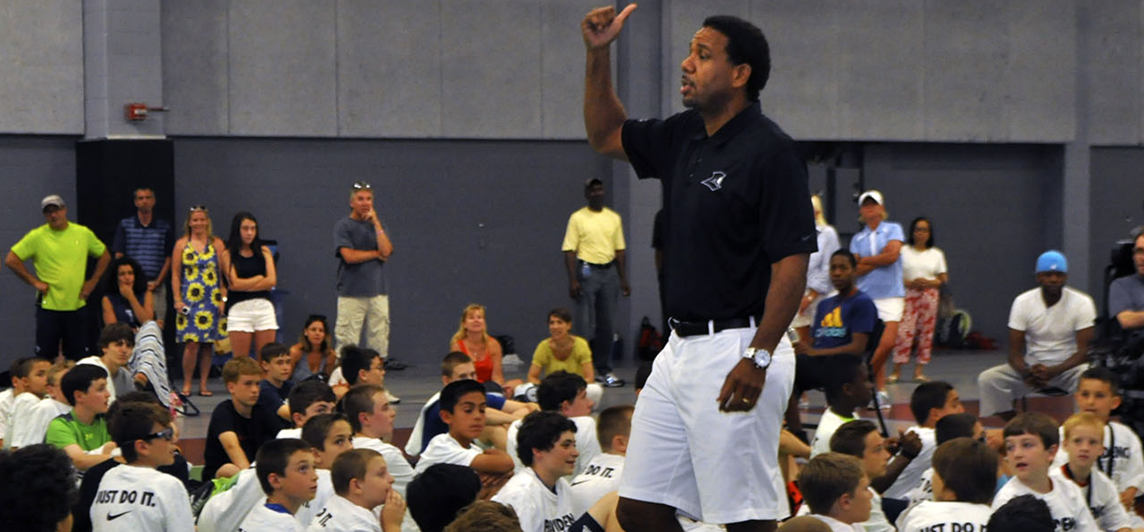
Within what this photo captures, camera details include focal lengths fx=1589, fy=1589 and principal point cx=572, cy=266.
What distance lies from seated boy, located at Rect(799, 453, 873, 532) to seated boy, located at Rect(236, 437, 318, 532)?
83.7 inches

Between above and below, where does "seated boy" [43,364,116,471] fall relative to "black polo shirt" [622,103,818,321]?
below

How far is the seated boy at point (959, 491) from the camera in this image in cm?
636

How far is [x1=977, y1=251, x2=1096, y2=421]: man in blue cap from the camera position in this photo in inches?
459

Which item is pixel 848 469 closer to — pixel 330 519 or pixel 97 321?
pixel 330 519

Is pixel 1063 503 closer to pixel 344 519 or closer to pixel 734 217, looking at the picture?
pixel 344 519

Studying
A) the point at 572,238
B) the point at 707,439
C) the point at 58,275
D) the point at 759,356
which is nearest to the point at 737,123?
the point at 759,356

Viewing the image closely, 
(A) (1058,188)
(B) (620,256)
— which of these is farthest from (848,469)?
(A) (1058,188)

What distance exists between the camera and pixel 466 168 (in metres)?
18.6

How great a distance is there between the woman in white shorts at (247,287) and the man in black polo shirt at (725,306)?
1045cm

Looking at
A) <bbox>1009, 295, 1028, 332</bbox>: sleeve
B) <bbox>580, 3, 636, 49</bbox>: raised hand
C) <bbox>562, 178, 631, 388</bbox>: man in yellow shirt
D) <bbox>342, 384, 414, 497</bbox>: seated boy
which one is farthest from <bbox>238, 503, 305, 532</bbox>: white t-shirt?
<bbox>562, 178, 631, 388</bbox>: man in yellow shirt

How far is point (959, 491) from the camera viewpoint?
6.66 metres

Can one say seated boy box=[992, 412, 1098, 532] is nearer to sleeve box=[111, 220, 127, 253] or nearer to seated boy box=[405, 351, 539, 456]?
seated boy box=[405, 351, 539, 456]

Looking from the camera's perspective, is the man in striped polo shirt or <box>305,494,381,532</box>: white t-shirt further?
the man in striped polo shirt

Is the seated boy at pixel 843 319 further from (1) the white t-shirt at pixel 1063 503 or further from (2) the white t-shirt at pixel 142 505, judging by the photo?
(2) the white t-shirt at pixel 142 505
